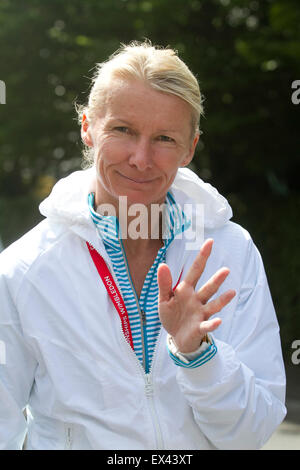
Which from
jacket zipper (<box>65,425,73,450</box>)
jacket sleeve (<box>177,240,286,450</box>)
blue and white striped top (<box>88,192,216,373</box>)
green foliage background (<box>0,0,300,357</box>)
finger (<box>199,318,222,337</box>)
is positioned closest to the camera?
finger (<box>199,318,222,337</box>)

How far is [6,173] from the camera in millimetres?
15953

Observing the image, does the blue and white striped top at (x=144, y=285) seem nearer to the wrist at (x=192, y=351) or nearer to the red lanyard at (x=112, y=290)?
the red lanyard at (x=112, y=290)

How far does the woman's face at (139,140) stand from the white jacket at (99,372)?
0.19 meters

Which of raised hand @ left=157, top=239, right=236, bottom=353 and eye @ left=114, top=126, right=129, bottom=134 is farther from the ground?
eye @ left=114, top=126, right=129, bottom=134

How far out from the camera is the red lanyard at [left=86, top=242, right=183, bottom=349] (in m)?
2.47

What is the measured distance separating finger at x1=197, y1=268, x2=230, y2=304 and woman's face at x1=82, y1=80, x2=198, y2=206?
53 cm

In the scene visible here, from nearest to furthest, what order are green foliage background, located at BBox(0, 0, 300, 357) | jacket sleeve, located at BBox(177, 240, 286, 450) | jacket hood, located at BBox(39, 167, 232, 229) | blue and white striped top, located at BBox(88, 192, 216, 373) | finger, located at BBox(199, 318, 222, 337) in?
finger, located at BBox(199, 318, 222, 337)
jacket sleeve, located at BBox(177, 240, 286, 450)
blue and white striped top, located at BBox(88, 192, 216, 373)
jacket hood, located at BBox(39, 167, 232, 229)
green foliage background, located at BBox(0, 0, 300, 357)

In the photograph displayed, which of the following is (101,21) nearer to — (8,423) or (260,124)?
(260,124)

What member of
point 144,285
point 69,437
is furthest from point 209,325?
point 69,437

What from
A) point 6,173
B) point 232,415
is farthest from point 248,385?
point 6,173

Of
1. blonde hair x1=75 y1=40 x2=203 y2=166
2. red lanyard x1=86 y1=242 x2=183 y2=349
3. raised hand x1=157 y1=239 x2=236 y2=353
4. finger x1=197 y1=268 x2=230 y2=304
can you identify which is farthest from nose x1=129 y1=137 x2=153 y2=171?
finger x1=197 y1=268 x2=230 y2=304

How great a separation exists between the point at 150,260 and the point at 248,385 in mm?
643

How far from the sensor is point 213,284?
2.23m

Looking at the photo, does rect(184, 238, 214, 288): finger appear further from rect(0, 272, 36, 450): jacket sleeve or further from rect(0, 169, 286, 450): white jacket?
rect(0, 272, 36, 450): jacket sleeve
